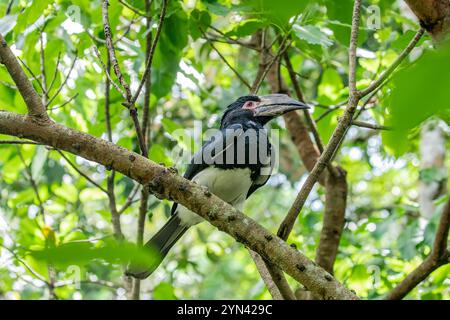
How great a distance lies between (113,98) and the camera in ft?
12.5

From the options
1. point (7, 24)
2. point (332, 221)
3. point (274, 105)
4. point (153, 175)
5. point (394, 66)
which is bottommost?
point (153, 175)

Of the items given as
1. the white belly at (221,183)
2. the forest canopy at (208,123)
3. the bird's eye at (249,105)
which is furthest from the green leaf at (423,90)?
the bird's eye at (249,105)

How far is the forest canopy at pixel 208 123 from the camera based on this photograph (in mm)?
1903

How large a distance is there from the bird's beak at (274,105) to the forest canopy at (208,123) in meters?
0.13

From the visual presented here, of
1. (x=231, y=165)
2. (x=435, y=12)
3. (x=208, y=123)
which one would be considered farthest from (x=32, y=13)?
(x=208, y=123)

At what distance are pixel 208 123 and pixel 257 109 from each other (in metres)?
1.49

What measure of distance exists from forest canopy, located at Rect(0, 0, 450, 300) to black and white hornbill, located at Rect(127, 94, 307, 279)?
6.0 inches

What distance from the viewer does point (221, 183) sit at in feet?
11.3

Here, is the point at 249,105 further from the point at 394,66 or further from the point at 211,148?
the point at 394,66

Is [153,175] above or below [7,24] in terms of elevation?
below

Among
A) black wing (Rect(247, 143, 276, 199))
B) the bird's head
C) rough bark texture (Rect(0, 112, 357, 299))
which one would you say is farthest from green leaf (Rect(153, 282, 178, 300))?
rough bark texture (Rect(0, 112, 357, 299))
